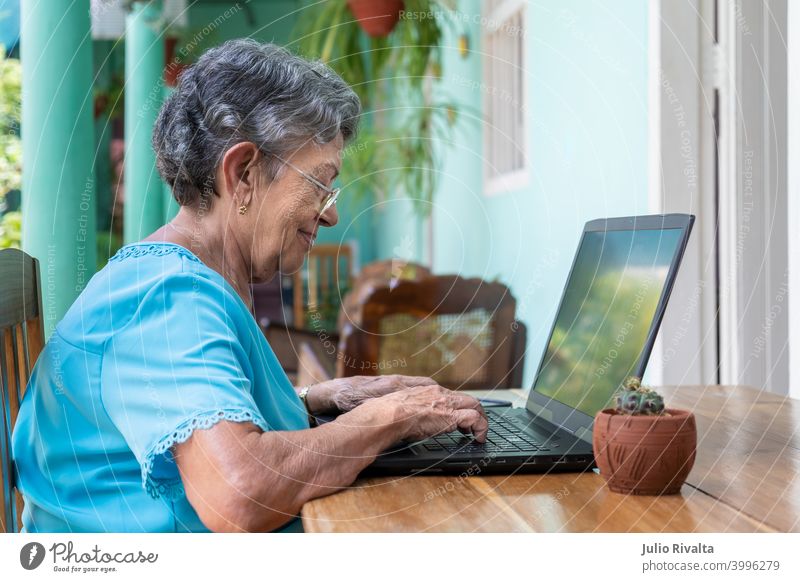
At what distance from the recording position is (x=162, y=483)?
892mm

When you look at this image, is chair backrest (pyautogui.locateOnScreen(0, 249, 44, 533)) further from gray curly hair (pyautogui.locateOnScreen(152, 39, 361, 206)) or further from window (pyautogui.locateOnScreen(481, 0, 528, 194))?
window (pyautogui.locateOnScreen(481, 0, 528, 194))

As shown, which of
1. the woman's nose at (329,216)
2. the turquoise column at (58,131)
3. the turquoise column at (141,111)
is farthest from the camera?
the turquoise column at (141,111)

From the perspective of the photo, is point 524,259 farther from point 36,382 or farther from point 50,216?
point 36,382

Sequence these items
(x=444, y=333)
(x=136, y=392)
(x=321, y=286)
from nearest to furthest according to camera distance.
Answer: (x=136, y=392), (x=444, y=333), (x=321, y=286)

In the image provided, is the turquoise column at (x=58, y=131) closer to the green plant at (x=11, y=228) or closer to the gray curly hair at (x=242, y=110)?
the gray curly hair at (x=242, y=110)

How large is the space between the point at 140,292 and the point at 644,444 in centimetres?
52

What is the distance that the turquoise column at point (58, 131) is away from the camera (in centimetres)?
156

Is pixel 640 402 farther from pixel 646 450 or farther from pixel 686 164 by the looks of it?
pixel 686 164

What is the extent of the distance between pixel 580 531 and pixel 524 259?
226 centimetres

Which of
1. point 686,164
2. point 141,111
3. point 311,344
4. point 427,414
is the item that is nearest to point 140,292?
point 427,414

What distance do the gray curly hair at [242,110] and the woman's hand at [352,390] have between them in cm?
33

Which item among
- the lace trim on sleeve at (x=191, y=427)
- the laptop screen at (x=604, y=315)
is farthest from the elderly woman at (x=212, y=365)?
the laptop screen at (x=604, y=315)

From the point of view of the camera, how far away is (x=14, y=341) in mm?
1054
